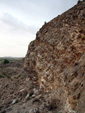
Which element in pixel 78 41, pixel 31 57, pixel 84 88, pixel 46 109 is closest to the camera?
pixel 84 88

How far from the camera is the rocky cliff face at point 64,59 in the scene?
29.3 ft

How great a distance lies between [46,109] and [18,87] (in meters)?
9.23

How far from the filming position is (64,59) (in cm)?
1213

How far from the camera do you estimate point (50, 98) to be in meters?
13.4

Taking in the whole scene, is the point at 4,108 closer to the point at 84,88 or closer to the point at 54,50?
the point at 54,50

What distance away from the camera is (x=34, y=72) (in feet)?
61.2

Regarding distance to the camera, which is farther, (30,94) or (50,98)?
(30,94)

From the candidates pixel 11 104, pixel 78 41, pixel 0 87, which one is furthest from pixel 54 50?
pixel 0 87

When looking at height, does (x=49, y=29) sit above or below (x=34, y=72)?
above

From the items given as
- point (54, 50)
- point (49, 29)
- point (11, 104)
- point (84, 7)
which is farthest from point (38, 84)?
point (84, 7)

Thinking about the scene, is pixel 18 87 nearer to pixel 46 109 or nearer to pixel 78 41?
pixel 46 109

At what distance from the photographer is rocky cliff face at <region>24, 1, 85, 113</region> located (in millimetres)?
8930

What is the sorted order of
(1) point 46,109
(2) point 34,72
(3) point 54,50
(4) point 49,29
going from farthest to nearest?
(2) point 34,72
(4) point 49,29
(3) point 54,50
(1) point 46,109

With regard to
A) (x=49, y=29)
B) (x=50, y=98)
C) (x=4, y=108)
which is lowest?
(x=4, y=108)
